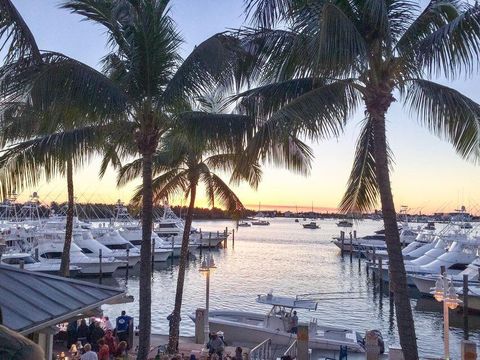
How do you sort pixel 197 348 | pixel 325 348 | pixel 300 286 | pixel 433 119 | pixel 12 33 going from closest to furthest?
pixel 12 33 < pixel 433 119 < pixel 197 348 < pixel 325 348 < pixel 300 286

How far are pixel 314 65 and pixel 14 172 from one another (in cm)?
795

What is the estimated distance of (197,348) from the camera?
61.0 ft

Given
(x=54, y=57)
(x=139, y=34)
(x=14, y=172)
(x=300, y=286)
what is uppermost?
(x=139, y=34)

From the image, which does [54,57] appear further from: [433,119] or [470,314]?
[470,314]

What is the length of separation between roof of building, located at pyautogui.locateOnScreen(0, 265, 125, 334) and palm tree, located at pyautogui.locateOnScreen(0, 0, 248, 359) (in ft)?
14.1

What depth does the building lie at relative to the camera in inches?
241

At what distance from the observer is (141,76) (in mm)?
12914

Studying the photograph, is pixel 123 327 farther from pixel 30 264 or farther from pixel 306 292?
pixel 306 292

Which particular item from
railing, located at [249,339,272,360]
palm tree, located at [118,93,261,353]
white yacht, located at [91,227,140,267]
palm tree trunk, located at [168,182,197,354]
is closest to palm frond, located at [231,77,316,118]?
palm tree, located at [118,93,261,353]

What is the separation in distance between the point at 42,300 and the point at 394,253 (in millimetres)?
6232

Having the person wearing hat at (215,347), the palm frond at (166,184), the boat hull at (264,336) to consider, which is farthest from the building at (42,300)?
the boat hull at (264,336)

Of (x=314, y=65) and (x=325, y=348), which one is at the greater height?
(x=314, y=65)

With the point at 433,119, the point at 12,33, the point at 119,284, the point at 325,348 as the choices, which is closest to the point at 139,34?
the point at 12,33

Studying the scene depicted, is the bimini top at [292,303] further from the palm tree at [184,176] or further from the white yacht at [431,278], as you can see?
the white yacht at [431,278]
